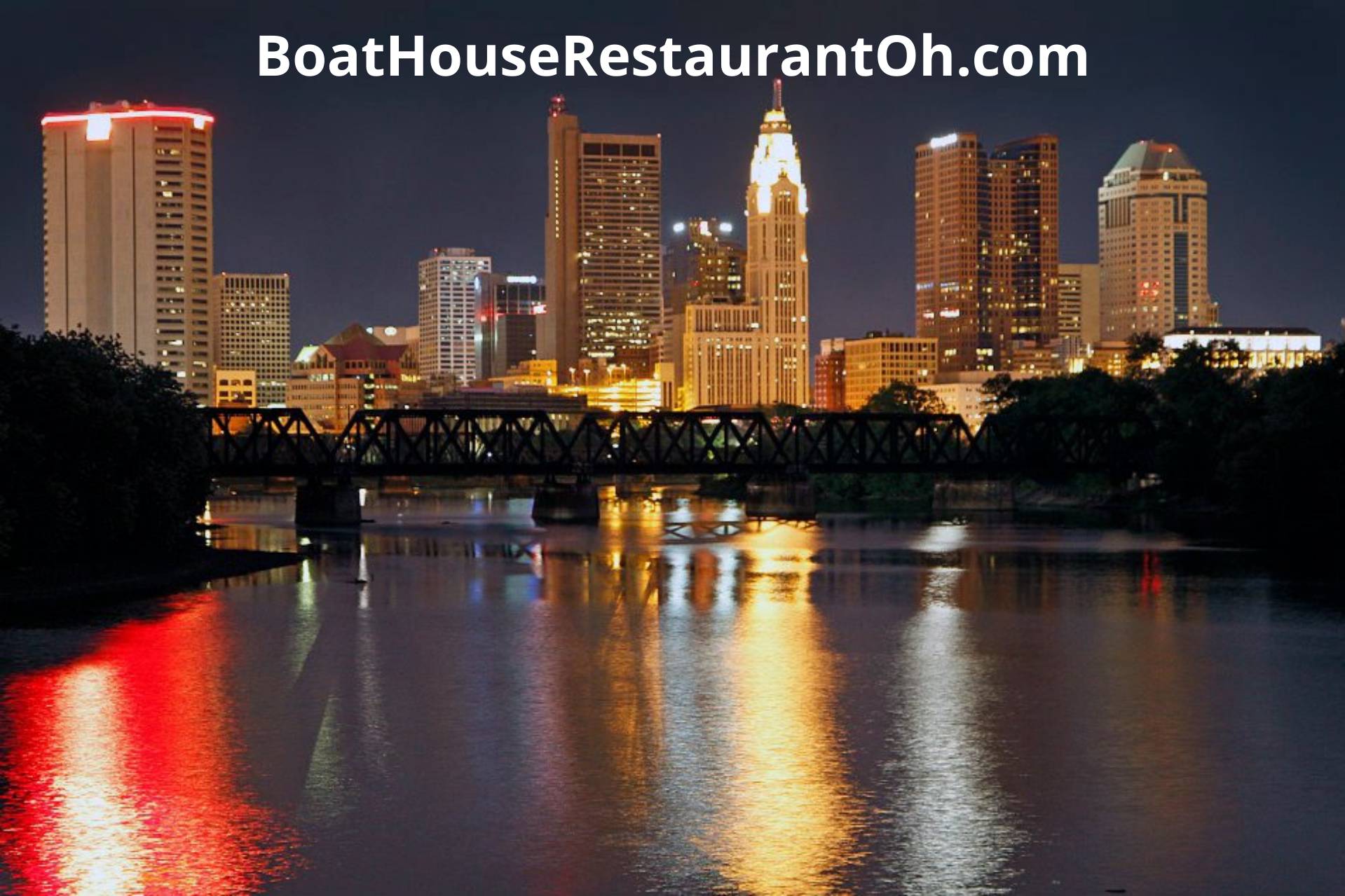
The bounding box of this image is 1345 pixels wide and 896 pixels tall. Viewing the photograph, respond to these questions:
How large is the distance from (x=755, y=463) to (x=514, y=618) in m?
116

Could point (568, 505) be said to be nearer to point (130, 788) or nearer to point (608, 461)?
point (608, 461)

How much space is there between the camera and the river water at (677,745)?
30203mm

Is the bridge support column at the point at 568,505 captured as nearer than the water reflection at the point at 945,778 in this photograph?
No

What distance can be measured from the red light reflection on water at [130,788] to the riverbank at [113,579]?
64.7 ft

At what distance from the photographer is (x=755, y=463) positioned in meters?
185

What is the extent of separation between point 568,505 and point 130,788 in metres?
138

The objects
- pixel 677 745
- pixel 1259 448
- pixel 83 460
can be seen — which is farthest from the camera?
pixel 1259 448

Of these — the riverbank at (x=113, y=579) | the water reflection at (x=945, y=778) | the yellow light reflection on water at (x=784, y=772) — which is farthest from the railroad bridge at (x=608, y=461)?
the water reflection at (x=945, y=778)

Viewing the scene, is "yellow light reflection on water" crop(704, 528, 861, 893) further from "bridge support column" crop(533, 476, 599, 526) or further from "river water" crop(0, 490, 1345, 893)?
"bridge support column" crop(533, 476, 599, 526)

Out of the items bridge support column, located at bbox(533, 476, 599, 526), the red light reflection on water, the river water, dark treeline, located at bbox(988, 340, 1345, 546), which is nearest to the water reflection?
the river water

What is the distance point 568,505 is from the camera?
570 ft

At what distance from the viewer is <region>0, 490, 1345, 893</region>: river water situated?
30203mm

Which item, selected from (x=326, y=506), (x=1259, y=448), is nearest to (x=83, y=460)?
(x=1259, y=448)

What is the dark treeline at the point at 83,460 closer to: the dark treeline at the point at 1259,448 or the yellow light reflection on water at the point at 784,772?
the yellow light reflection on water at the point at 784,772
